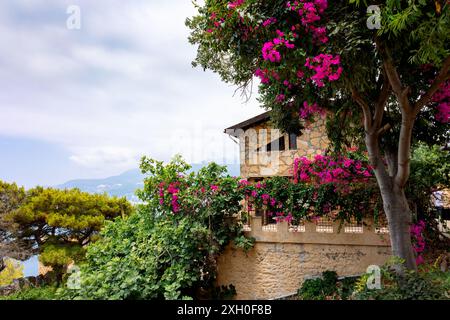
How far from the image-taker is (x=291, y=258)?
22.7 ft

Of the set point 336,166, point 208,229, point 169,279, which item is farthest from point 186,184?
point 336,166

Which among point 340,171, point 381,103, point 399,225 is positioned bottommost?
point 399,225

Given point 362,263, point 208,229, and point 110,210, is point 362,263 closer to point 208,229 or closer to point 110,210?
point 208,229

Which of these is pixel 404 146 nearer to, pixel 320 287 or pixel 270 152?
pixel 320 287

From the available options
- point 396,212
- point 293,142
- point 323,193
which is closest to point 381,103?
point 396,212

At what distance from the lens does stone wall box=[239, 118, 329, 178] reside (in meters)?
11.9

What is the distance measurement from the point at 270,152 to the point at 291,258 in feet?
20.1

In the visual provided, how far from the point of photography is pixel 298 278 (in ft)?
22.4

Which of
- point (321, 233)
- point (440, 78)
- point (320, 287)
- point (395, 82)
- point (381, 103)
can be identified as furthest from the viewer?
point (321, 233)

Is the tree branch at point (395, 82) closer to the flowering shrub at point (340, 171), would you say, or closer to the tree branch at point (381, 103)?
the tree branch at point (381, 103)

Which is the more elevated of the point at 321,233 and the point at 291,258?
the point at 321,233

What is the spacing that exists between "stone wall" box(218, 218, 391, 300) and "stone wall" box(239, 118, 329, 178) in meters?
5.20

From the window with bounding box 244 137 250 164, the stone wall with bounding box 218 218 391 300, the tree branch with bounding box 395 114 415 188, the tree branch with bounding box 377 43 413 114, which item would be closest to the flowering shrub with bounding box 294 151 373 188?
the stone wall with bounding box 218 218 391 300

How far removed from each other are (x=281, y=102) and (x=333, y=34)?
104 inches
